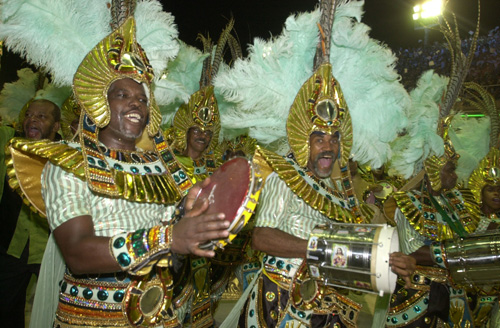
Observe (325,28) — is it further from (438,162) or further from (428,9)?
(428,9)

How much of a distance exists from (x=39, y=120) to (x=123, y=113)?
2.14 meters

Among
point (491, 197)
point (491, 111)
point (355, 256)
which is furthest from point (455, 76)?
point (355, 256)

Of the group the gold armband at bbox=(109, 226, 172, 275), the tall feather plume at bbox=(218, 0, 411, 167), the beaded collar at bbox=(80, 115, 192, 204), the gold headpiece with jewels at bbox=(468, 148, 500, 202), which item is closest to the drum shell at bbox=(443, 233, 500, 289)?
the tall feather plume at bbox=(218, 0, 411, 167)

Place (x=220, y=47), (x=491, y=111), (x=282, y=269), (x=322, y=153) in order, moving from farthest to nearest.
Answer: (x=491, y=111) < (x=220, y=47) < (x=322, y=153) < (x=282, y=269)

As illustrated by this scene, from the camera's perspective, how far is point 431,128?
4.64 m

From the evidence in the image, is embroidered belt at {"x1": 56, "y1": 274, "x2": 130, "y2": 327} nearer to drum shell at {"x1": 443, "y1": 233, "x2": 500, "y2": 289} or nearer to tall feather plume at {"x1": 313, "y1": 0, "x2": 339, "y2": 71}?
tall feather plume at {"x1": 313, "y1": 0, "x2": 339, "y2": 71}

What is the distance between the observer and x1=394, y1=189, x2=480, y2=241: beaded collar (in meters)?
3.88

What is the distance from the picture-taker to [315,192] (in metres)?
3.01

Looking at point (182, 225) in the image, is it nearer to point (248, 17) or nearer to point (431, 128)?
point (431, 128)

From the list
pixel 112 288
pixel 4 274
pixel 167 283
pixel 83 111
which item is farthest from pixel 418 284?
pixel 4 274

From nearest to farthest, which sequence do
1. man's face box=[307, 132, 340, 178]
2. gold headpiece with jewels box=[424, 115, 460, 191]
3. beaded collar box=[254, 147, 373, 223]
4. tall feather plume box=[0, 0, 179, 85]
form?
tall feather plume box=[0, 0, 179, 85] < beaded collar box=[254, 147, 373, 223] < man's face box=[307, 132, 340, 178] < gold headpiece with jewels box=[424, 115, 460, 191]

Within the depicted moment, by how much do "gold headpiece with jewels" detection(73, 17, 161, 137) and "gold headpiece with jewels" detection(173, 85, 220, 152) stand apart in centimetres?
263

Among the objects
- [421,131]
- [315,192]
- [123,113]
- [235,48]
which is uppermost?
[235,48]

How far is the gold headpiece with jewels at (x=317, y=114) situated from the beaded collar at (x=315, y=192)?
155 millimetres
